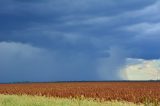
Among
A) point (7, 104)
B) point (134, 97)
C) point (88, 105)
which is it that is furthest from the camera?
point (134, 97)

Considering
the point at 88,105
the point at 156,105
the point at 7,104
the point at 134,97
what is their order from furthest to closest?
the point at 134,97
the point at 7,104
the point at 88,105
the point at 156,105

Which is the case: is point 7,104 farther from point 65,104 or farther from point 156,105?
point 156,105

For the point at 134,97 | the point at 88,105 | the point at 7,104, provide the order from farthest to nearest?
the point at 134,97
the point at 7,104
the point at 88,105

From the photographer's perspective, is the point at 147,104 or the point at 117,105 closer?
the point at 147,104

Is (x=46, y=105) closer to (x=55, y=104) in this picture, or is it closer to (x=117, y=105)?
(x=55, y=104)

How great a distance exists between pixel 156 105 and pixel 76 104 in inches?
206

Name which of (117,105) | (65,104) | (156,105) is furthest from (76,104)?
(156,105)

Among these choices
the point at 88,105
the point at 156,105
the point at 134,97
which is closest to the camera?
the point at 156,105

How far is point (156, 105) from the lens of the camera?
16.7m

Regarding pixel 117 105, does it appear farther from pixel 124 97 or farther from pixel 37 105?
pixel 124 97

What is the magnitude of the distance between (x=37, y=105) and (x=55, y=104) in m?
0.96

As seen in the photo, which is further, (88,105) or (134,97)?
(134,97)

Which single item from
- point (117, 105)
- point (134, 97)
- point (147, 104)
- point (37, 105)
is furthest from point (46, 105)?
point (134, 97)

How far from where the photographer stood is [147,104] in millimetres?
17172
